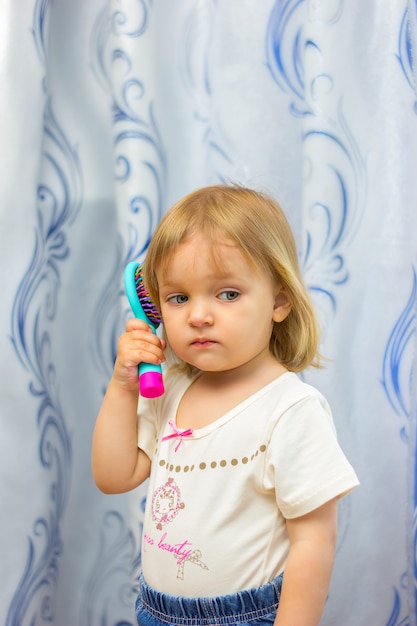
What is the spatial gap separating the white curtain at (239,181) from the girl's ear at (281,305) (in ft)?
0.83

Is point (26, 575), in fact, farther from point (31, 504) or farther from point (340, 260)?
point (340, 260)

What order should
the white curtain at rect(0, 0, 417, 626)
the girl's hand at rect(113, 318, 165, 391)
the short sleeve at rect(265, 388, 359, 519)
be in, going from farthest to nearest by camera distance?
the white curtain at rect(0, 0, 417, 626), the girl's hand at rect(113, 318, 165, 391), the short sleeve at rect(265, 388, 359, 519)

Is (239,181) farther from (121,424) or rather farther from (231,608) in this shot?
(231,608)

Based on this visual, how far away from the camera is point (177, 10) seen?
1.16 metres

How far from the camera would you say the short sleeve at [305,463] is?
73 cm

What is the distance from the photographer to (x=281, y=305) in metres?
0.83

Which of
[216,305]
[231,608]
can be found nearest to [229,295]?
[216,305]

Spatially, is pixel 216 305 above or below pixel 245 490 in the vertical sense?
above

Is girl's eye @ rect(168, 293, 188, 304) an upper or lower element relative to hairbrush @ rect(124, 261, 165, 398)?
upper

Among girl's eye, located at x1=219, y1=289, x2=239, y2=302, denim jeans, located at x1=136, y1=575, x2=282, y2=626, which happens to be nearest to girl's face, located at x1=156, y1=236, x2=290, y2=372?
girl's eye, located at x1=219, y1=289, x2=239, y2=302

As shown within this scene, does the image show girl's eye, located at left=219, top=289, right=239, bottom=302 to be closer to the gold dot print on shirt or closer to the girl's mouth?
the girl's mouth

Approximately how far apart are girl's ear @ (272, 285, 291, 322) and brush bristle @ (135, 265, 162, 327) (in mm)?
144

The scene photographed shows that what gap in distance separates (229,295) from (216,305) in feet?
0.07

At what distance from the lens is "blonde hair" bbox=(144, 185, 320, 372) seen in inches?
30.8
